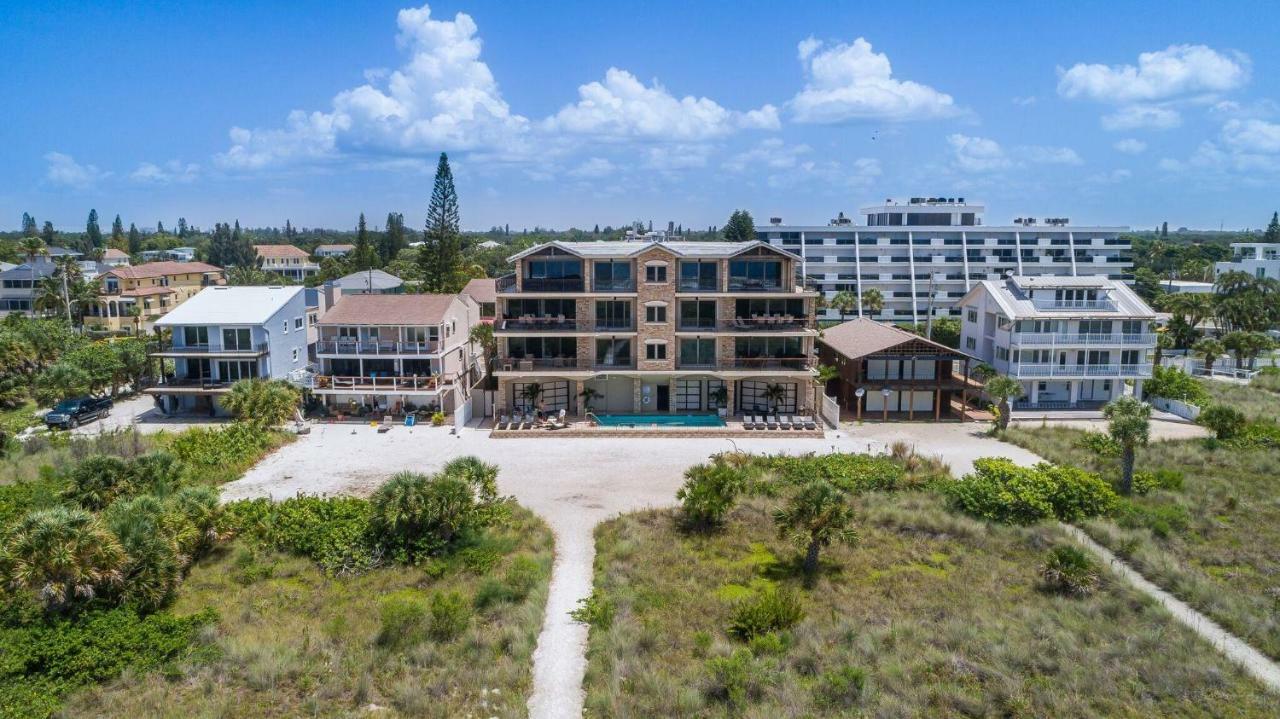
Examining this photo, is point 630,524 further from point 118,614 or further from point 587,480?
point 118,614

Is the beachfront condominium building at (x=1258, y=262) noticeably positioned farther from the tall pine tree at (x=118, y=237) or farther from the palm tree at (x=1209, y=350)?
the tall pine tree at (x=118, y=237)

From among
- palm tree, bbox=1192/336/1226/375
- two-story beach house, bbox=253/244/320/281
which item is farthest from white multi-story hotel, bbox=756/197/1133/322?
two-story beach house, bbox=253/244/320/281

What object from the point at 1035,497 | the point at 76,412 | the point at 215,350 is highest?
the point at 215,350

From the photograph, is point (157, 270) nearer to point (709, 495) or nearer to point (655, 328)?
point (655, 328)

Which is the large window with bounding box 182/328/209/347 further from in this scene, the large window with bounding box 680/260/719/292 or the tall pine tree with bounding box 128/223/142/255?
the tall pine tree with bounding box 128/223/142/255

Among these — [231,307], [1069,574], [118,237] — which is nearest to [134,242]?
[118,237]

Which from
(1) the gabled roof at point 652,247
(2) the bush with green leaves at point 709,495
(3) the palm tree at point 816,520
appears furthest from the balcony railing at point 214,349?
(3) the palm tree at point 816,520

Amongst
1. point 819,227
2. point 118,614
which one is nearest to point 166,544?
point 118,614
